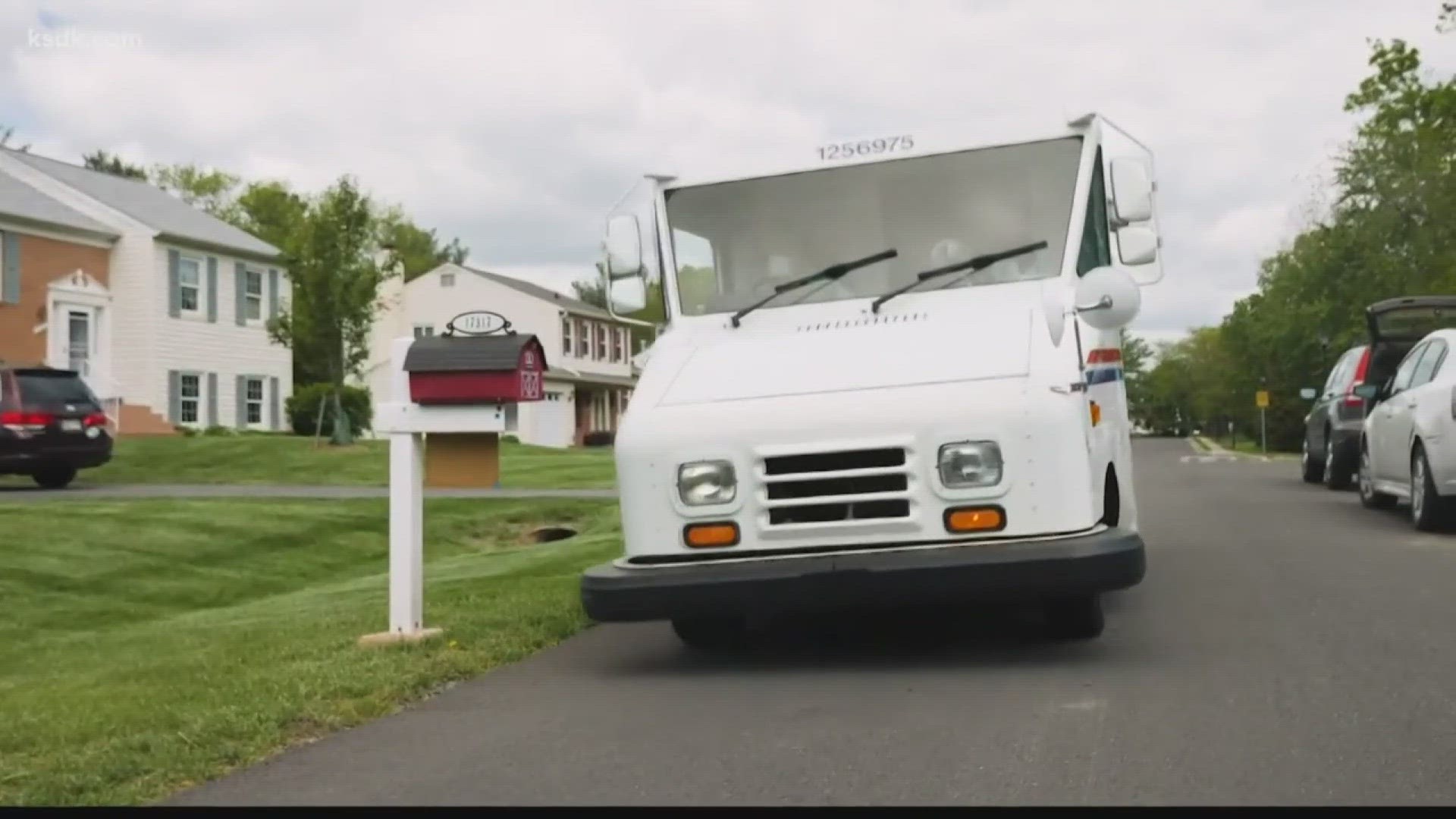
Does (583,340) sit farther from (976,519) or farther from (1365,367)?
(976,519)

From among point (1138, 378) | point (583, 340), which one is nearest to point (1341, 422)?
point (583, 340)

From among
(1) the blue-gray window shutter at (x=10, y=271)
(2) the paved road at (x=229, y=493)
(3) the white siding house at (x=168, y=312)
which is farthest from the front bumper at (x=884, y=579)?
(3) the white siding house at (x=168, y=312)

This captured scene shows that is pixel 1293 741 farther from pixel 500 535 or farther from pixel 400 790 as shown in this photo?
pixel 500 535

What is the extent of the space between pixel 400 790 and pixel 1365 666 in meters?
4.08

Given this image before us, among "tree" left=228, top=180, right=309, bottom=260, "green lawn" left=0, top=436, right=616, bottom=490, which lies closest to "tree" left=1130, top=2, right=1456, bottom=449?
"green lawn" left=0, top=436, right=616, bottom=490

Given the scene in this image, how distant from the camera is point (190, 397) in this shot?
1485 inches

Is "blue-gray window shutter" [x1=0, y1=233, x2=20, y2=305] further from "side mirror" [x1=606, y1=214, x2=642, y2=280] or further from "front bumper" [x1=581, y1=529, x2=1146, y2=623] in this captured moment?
"front bumper" [x1=581, y1=529, x2=1146, y2=623]

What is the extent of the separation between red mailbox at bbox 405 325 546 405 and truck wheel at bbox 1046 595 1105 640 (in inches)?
109

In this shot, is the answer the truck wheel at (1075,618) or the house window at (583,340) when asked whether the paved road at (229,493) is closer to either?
the truck wheel at (1075,618)

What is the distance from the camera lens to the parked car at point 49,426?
21719 mm

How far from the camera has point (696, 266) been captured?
28.2 ft

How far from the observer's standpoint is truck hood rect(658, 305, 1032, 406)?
7.10 m

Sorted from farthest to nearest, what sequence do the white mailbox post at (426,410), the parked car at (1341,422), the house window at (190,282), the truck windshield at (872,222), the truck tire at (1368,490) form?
the house window at (190,282) → the parked car at (1341,422) → the truck tire at (1368,490) → the truck windshield at (872,222) → the white mailbox post at (426,410)

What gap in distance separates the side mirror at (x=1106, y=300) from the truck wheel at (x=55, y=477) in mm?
18695
